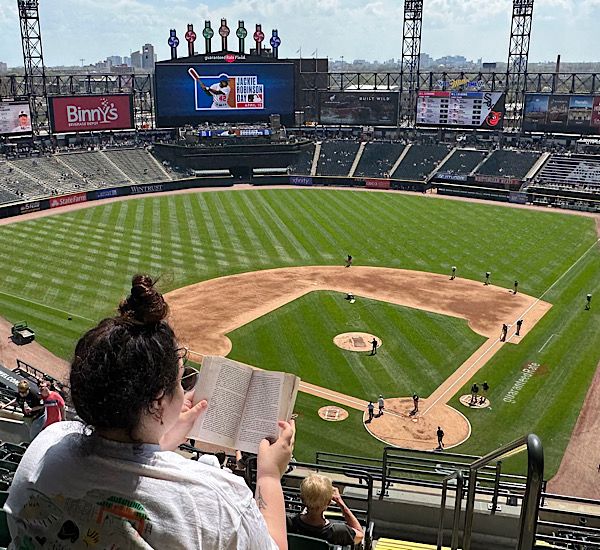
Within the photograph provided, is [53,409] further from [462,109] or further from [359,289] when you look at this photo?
[462,109]

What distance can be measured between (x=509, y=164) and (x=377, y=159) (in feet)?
53.4

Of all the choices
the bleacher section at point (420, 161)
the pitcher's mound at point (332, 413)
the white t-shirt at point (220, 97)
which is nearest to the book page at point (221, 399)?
the pitcher's mound at point (332, 413)

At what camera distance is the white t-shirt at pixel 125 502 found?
2684 millimetres

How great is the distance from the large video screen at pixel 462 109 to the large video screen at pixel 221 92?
17.7m

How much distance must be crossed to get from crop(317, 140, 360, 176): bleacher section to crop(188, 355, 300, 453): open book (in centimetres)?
7370

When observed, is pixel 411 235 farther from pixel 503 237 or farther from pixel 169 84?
pixel 169 84

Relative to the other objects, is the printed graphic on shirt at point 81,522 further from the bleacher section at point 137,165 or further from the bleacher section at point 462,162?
the bleacher section at point 462,162

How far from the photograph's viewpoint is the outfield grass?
88.4ft

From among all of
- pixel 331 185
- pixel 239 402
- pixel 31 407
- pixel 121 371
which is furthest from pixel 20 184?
pixel 121 371

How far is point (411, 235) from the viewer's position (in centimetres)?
5206

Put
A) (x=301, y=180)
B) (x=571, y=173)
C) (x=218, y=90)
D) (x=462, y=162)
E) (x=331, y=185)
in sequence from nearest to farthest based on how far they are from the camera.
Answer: (x=571, y=173) < (x=331, y=185) < (x=301, y=180) < (x=462, y=162) < (x=218, y=90)

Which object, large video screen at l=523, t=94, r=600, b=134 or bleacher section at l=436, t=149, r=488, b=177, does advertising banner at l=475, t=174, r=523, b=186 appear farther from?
large video screen at l=523, t=94, r=600, b=134

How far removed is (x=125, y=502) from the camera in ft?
8.86

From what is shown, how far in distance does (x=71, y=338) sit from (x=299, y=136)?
61432mm
